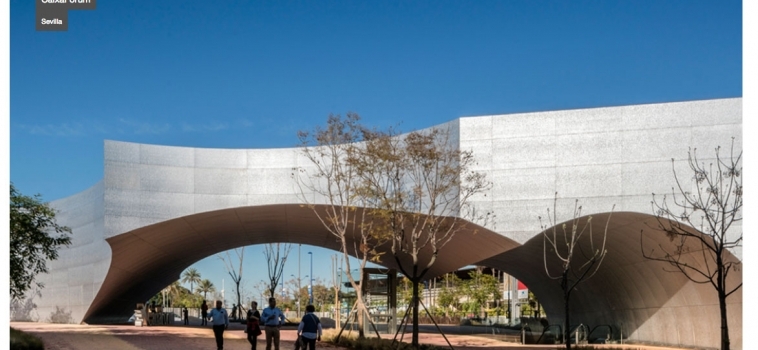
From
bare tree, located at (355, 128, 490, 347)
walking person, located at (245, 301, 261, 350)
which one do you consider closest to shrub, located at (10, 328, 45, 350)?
walking person, located at (245, 301, 261, 350)

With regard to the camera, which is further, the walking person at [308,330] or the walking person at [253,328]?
the walking person at [253,328]

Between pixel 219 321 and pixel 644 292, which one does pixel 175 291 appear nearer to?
pixel 644 292

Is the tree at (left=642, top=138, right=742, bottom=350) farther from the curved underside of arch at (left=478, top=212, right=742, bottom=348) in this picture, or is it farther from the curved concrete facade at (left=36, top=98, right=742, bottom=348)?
the curved concrete facade at (left=36, top=98, right=742, bottom=348)

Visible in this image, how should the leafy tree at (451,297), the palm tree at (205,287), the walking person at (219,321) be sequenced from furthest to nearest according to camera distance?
1. the palm tree at (205,287)
2. the leafy tree at (451,297)
3. the walking person at (219,321)

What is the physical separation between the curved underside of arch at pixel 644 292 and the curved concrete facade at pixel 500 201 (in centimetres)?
7

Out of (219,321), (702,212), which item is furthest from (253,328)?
(702,212)

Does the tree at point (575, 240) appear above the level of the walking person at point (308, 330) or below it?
above

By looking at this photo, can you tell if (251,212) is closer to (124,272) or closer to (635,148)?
(124,272)

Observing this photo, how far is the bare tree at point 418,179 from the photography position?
26.1 m

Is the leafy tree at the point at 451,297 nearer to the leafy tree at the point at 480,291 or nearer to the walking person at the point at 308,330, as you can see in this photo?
the leafy tree at the point at 480,291

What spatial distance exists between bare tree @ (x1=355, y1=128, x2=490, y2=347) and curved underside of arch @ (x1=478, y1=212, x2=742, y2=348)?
3045 mm

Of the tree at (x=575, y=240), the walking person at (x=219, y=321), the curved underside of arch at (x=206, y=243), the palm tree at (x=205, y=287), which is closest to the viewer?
the walking person at (x=219, y=321)

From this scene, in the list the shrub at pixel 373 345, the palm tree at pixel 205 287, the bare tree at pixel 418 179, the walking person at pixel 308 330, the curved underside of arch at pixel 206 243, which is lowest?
the palm tree at pixel 205 287

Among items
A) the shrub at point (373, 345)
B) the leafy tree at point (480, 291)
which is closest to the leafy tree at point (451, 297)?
the leafy tree at point (480, 291)
